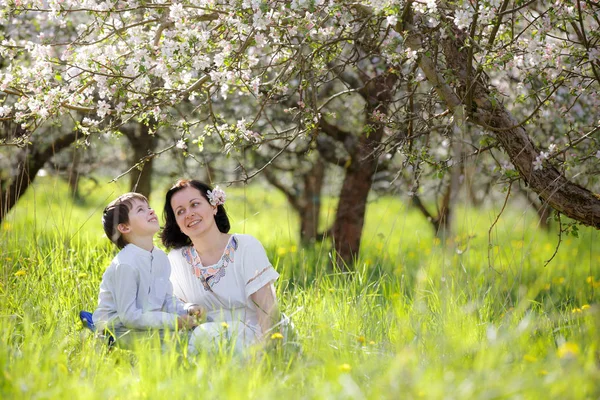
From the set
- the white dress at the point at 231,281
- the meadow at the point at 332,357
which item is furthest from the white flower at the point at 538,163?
the white dress at the point at 231,281

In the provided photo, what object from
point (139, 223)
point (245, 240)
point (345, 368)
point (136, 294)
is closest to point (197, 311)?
point (136, 294)

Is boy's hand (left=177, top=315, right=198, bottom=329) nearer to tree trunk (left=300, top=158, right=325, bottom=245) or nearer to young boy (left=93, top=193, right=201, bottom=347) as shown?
young boy (left=93, top=193, right=201, bottom=347)

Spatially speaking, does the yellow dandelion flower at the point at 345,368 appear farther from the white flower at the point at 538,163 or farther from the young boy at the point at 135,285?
the white flower at the point at 538,163

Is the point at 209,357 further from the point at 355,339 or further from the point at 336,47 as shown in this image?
the point at 336,47

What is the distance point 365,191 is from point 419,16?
276 cm

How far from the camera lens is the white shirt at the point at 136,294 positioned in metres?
3.40

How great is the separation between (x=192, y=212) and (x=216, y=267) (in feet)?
0.98

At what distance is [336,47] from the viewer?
4293mm

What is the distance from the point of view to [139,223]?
12.1ft

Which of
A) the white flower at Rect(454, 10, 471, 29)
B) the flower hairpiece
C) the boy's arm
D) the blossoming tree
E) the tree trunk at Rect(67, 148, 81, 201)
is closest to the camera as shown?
the white flower at Rect(454, 10, 471, 29)

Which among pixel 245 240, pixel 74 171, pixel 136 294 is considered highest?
pixel 74 171

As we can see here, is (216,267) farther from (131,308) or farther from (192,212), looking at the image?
(131,308)

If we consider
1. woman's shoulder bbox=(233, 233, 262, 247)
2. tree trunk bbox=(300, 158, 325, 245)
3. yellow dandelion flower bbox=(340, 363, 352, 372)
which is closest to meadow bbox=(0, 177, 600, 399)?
yellow dandelion flower bbox=(340, 363, 352, 372)

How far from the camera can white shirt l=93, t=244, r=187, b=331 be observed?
3.40 metres
